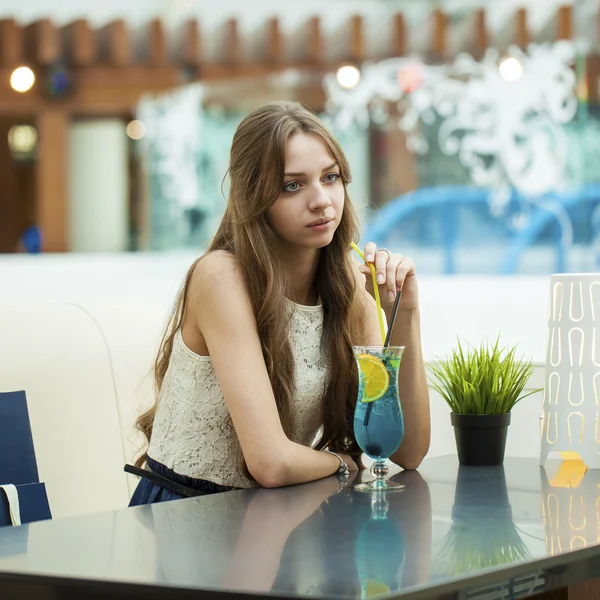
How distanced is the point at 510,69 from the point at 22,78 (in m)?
3.19

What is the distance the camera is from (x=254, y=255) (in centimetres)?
188

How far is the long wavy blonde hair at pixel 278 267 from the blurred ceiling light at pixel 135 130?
4.83 m

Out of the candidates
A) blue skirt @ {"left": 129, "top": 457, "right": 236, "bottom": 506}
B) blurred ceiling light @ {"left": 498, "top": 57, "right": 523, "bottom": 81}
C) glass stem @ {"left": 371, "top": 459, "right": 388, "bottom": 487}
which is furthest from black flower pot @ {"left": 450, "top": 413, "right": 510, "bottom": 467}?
blurred ceiling light @ {"left": 498, "top": 57, "right": 523, "bottom": 81}

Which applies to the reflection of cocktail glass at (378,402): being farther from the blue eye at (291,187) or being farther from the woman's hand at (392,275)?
the blue eye at (291,187)

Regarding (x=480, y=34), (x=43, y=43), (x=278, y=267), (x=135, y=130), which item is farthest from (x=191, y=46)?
(x=278, y=267)

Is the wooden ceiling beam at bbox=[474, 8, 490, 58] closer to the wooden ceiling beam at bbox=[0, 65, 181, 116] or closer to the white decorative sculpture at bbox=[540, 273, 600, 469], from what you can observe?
the wooden ceiling beam at bbox=[0, 65, 181, 116]

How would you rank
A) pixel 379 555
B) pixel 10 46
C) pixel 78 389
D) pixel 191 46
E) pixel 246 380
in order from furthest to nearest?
pixel 10 46
pixel 191 46
pixel 78 389
pixel 246 380
pixel 379 555

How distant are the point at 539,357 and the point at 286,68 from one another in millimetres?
4189

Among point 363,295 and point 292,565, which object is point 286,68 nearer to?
point 363,295

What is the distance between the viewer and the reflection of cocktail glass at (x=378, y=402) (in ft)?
5.18

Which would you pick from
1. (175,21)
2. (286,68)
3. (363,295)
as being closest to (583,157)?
(286,68)

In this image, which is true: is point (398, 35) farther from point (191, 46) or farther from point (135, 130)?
point (135, 130)

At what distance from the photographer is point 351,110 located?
594 centimetres

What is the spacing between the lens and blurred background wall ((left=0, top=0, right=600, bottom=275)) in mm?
5449
